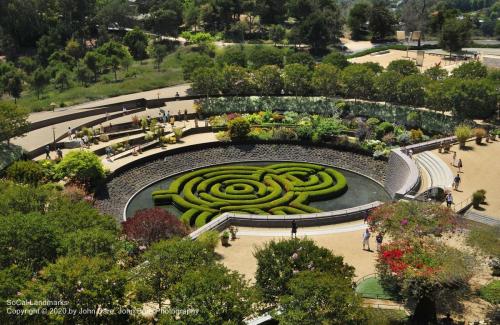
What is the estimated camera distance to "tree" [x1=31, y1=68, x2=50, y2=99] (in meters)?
74.9

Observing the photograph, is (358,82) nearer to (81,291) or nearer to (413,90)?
(413,90)

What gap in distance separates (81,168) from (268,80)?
95.5 feet

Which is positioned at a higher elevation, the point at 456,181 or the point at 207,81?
the point at 207,81

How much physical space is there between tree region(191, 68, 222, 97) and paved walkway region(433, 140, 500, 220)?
1055 inches

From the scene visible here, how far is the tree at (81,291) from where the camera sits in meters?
21.3

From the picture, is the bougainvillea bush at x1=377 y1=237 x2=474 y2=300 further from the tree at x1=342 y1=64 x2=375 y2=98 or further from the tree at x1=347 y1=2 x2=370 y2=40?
the tree at x1=347 y1=2 x2=370 y2=40

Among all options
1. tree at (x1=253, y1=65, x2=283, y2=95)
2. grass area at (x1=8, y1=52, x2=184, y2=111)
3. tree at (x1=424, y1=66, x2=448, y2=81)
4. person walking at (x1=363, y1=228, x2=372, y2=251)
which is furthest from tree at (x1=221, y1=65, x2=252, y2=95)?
person walking at (x1=363, y1=228, x2=372, y2=251)

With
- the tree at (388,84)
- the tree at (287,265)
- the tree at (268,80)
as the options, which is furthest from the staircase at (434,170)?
the tree at (268,80)

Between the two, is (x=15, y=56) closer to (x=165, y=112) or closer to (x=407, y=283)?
(x=165, y=112)

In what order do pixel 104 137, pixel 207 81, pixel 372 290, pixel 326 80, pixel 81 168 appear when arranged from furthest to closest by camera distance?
1. pixel 207 81
2. pixel 326 80
3. pixel 104 137
4. pixel 81 168
5. pixel 372 290

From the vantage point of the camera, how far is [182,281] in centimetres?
2280

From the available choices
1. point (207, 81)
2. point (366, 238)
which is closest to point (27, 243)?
point (366, 238)

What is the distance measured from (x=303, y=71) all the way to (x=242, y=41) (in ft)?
133

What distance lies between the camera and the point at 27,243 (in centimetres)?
2536
